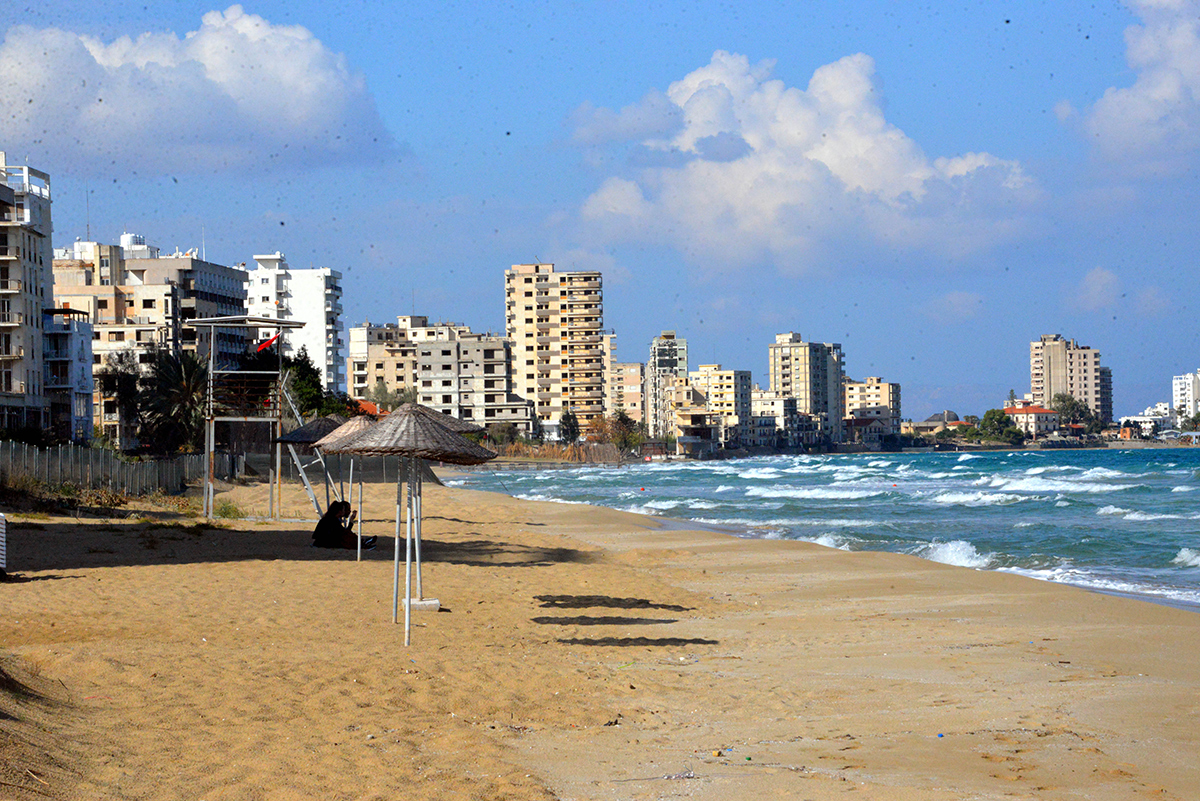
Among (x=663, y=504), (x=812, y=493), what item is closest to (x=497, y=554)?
(x=663, y=504)

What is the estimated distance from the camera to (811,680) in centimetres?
982

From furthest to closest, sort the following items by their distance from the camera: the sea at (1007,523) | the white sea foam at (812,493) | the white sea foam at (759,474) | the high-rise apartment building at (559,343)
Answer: the high-rise apartment building at (559,343), the white sea foam at (759,474), the white sea foam at (812,493), the sea at (1007,523)

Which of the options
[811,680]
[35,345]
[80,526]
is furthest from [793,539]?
[35,345]

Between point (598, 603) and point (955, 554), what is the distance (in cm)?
1050

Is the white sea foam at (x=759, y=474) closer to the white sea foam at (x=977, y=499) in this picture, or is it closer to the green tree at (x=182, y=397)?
the white sea foam at (x=977, y=499)

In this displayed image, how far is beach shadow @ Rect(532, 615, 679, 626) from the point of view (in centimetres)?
1309

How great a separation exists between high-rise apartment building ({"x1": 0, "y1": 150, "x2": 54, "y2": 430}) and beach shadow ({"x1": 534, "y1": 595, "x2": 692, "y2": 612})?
55.5 metres

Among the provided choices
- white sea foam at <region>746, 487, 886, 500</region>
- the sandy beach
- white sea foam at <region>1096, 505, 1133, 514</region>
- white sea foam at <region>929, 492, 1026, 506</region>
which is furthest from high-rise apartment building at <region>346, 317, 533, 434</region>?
the sandy beach

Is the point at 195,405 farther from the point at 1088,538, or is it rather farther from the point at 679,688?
the point at 679,688

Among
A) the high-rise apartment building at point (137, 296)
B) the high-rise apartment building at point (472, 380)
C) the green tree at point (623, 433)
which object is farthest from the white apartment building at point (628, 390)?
the high-rise apartment building at point (137, 296)

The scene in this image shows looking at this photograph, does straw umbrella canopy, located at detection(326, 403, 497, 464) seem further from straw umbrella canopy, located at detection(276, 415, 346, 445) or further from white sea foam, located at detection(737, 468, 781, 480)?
white sea foam, located at detection(737, 468, 781, 480)

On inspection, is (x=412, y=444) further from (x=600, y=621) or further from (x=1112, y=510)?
(x=1112, y=510)

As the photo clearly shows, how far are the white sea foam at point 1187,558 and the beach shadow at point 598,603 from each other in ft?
37.1

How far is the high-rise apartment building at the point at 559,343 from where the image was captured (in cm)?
14962
